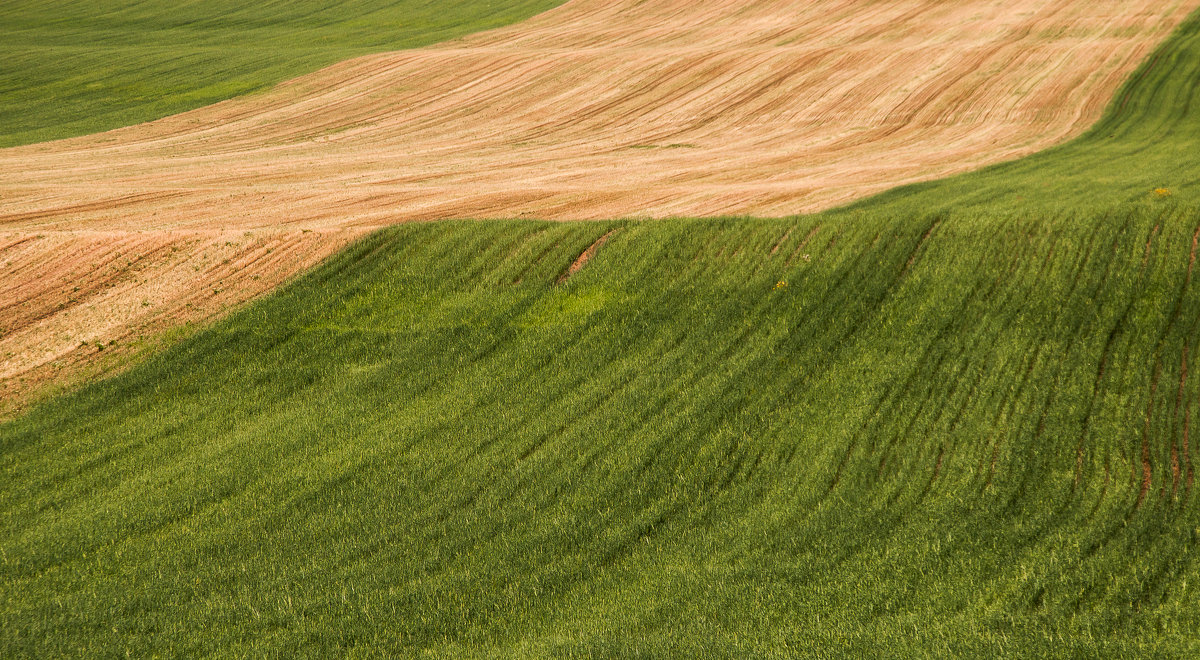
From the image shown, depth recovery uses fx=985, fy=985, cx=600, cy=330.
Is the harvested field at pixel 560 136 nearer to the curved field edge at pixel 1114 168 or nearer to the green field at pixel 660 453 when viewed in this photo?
the curved field edge at pixel 1114 168

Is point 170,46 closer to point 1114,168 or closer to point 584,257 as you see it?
point 584,257

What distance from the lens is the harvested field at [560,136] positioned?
18.0 metres

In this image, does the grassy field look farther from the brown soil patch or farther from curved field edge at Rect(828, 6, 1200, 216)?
curved field edge at Rect(828, 6, 1200, 216)

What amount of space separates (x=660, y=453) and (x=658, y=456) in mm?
69

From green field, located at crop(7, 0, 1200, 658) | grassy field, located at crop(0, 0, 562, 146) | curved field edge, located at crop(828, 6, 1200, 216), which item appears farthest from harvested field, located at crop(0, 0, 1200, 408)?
green field, located at crop(7, 0, 1200, 658)

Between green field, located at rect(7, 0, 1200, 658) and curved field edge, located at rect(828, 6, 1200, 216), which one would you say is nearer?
green field, located at rect(7, 0, 1200, 658)

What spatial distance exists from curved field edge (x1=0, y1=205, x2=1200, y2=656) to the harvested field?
312 cm

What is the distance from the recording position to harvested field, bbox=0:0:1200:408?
58.9 feet

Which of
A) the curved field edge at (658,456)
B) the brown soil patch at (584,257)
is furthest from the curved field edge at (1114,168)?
the brown soil patch at (584,257)

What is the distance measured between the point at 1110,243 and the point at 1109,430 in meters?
4.56

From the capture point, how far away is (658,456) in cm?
1238

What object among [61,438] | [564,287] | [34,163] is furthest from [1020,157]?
[34,163]

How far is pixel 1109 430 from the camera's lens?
A: 12039 mm

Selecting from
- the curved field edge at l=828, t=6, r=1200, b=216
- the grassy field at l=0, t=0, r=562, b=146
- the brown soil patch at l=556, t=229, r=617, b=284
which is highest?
the grassy field at l=0, t=0, r=562, b=146
